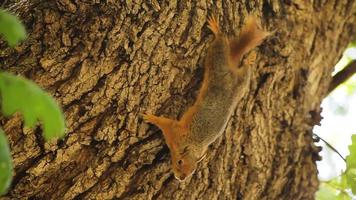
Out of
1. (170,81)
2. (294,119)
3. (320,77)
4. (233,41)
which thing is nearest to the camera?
(170,81)

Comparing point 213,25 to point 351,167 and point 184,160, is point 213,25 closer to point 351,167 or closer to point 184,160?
point 184,160

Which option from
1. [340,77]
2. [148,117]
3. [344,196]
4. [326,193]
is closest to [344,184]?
[344,196]

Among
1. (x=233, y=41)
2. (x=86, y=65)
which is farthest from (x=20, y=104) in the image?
(x=233, y=41)

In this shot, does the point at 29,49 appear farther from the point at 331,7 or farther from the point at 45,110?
the point at 331,7

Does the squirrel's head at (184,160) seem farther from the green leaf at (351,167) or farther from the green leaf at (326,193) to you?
the green leaf at (326,193)

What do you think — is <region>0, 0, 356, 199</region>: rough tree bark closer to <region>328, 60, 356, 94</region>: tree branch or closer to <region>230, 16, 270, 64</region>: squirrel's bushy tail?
<region>230, 16, 270, 64</region>: squirrel's bushy tail

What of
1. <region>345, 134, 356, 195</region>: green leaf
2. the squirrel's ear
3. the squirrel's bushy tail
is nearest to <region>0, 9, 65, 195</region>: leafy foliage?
the squirrel's ear
